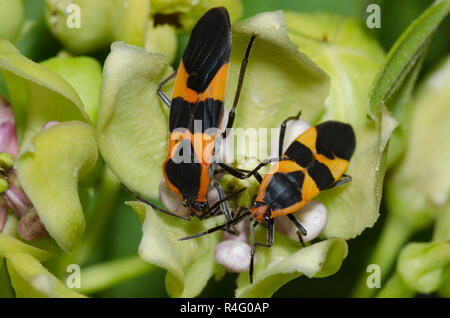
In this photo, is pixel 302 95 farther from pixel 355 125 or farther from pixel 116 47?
pixel 116 47

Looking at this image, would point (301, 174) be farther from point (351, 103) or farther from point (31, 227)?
point (31, 227)

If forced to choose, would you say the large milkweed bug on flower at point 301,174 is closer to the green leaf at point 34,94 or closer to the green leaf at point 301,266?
the green leaf at point 301,266

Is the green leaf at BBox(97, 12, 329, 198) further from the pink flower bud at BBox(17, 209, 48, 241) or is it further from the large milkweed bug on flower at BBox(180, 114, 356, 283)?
the pink flower bud at BBox(17, 209, 48, 241)

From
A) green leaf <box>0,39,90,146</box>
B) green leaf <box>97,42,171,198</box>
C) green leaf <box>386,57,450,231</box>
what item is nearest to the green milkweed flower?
green leaf <box>97,42,171,198</box>

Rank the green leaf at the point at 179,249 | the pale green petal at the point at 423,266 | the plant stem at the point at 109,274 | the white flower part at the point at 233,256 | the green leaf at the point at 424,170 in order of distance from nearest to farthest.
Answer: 1. the green leaf at the point at 179,249
2. the white flower part at the point at 233,256
3. the pale green petal at the point at 423,266
4. the plant stem at the point at 109,274
5. the green leaf at the point at 424,170

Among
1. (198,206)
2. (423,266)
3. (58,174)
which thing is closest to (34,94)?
(58,174)

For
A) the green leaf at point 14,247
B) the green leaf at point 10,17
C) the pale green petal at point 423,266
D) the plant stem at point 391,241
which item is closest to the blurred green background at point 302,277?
the plant stem at point 391,241
